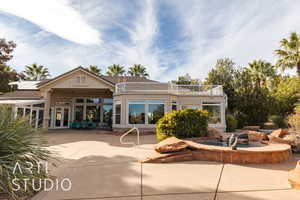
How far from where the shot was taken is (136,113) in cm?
1454

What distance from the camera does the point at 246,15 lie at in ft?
31.3

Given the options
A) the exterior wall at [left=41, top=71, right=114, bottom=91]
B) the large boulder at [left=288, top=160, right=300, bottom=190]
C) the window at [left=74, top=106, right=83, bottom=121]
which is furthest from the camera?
the window at [left=74, top=106, right=83, bottom=121]

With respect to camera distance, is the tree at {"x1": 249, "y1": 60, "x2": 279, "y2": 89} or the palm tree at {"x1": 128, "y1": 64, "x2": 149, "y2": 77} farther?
the palm tree at {"x1": 128, "y1": 64, "x2": 149, "y2": 77}

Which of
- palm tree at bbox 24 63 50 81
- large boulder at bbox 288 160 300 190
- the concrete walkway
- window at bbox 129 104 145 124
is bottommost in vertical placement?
the concrete walkway

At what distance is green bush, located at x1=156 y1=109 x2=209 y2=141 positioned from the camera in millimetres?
8742

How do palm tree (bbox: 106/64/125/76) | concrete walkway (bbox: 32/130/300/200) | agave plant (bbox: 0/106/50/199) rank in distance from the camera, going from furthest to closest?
palm tree (bbox: 106/64/125/76), concrete walkway (bbox: 32/130/300/200), agave plant (bbox: 0/106/50/199)

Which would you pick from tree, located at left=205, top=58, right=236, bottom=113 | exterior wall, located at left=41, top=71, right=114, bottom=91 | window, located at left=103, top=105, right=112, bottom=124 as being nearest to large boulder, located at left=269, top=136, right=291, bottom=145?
tree, located at left=205, top=58, right=236, bottom=113

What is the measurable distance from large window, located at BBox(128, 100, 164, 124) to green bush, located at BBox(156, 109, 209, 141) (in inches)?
209

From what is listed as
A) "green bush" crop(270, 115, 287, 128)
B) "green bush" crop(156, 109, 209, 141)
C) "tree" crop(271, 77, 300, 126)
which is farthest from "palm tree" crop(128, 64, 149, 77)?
"green bush" crop(156, 109, 209, 141)

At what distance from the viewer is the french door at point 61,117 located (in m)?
18.9

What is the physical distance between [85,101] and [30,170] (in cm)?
1759

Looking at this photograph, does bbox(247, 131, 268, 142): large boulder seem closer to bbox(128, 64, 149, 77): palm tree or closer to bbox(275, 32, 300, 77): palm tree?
bbox(275, 32, 300, 77): palm tree

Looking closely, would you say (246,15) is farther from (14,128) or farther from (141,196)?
(14,128)

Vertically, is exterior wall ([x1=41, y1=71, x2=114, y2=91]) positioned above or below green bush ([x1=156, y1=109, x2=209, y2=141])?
above
